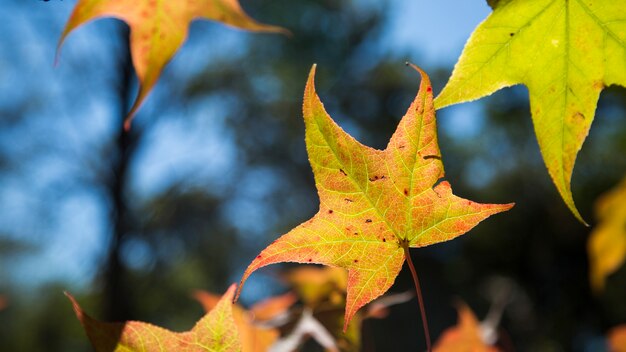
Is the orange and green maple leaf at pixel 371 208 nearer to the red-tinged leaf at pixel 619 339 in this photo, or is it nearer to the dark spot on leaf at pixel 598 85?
the dark spot on leaf at pixel 598 85

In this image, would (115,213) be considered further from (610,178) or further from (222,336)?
(610,178)

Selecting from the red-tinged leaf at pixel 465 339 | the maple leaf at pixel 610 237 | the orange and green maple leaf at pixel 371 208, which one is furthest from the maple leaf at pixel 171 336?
the maple leaf at pixel 610 237

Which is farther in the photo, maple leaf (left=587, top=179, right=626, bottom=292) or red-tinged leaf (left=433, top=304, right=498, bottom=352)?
maple leaf (left=587, top=179, right=626, bottom=292)

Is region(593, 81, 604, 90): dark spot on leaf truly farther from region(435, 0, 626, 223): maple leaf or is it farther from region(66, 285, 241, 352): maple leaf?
region(66, 285, 241, 352): maple leaf

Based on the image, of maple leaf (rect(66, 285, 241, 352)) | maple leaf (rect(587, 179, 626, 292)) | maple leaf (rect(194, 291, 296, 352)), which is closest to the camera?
maple leaf (rect(66, 285, 241, 352))

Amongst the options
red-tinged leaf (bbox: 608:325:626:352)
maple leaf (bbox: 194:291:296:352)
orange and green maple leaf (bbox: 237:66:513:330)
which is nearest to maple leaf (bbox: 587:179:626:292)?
red-tinged leaf (bbox: 608:325:626:352)

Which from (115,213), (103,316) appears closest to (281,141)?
(115,213)

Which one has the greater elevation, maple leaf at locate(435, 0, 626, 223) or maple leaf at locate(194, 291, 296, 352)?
maple leaf at locate(435, 0, 626, 223)
